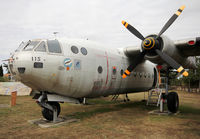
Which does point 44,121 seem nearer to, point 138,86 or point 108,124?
point 108,124

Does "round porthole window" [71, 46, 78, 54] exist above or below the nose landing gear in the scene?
above

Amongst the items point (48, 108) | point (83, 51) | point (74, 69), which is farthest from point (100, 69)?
point (48, 108)

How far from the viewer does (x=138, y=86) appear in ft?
44.1

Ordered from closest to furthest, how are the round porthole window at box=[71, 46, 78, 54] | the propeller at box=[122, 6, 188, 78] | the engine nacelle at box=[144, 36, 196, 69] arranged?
the round porthole window at box=[71, 46, 78, 54]
the propeller at box=[122, 6, 188, 78]
the engine nacelle at box=[144, 36, 196, 69]

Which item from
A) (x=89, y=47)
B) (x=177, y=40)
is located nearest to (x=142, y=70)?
(x=177, y=40)

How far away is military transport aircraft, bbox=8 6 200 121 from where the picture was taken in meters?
6.82

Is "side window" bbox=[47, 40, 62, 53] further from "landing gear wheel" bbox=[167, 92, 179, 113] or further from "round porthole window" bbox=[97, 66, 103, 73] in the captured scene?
"landing gear wheel" bbox=[167, 92, 179, 113]

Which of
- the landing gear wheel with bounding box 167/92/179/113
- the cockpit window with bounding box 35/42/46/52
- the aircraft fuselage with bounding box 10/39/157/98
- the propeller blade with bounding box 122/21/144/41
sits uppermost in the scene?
the propeller blade with bounding box 122/21/144/41

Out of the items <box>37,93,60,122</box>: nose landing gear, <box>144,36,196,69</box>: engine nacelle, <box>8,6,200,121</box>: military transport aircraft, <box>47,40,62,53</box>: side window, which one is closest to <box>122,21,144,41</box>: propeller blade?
<box>8,6,200,121</box>: military transport aircraft

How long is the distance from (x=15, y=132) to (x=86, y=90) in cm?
350

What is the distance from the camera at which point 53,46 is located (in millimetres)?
7434

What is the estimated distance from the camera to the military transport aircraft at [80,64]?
682 cm

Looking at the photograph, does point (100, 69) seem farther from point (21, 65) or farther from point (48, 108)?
point (21, 65)

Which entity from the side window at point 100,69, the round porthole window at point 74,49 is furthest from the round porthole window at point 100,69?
the round porthole window at point 74,49
